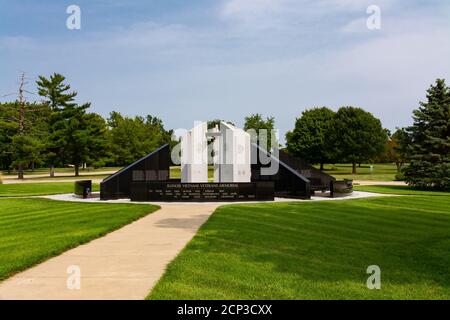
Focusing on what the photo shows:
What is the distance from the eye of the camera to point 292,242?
11.1 m

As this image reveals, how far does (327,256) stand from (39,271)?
6237 mm

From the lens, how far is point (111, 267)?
8352mm

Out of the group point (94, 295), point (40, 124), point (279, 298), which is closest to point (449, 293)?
point (279, 298)

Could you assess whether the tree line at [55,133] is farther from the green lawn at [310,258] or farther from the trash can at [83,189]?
the green lawn at [310,258]

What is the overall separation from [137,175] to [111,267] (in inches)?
736

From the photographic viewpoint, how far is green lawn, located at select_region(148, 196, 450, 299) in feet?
22.6

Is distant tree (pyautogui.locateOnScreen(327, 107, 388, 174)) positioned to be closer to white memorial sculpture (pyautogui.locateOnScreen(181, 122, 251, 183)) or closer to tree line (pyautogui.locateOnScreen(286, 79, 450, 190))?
tree line (pyautogui.locateOnScreen(286, 79, 450, 190))

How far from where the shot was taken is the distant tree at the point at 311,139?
70.2 meters

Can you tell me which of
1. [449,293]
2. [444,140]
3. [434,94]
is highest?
[434,94]

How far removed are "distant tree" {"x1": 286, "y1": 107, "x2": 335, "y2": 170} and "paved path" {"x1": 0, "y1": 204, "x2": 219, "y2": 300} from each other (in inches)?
2325

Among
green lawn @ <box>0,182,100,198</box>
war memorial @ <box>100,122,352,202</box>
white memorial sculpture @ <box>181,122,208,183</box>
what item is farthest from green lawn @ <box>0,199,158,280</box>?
green lawn @ <box>0,182,100,198</box>

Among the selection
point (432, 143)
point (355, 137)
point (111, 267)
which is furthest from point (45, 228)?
point (355, 137)

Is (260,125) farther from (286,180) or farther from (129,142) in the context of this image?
(286,180)
